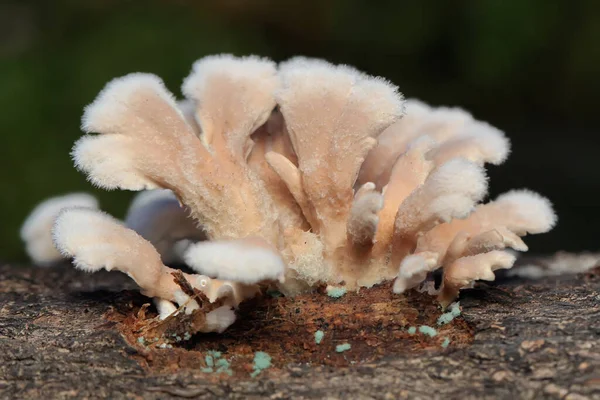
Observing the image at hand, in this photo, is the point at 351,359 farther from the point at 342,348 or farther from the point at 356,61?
the point at 356,61

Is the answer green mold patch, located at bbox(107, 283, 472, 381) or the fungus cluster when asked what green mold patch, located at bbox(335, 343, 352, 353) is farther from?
the fungus cluster

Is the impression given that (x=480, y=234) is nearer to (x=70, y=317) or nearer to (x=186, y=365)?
(x=186, y=365)

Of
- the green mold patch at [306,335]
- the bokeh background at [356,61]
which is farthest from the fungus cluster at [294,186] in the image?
the bokeh background at [356,61]

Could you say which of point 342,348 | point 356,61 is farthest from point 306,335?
point 356,61

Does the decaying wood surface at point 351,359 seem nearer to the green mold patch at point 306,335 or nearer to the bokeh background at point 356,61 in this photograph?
the green mold patch at point 306,335

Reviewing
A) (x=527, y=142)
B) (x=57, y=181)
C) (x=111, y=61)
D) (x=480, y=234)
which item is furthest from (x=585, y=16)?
(x=480, y=234)
